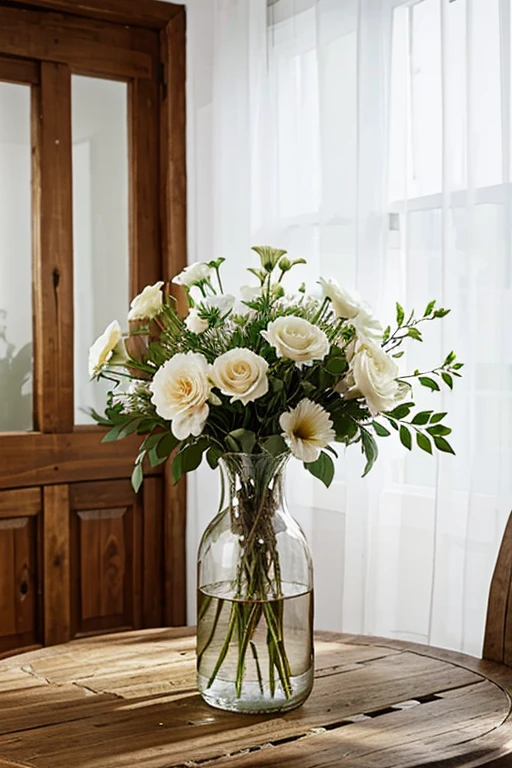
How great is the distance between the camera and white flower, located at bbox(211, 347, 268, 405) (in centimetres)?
128

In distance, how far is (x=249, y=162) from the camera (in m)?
2.91

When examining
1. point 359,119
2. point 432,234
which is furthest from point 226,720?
point 359,119

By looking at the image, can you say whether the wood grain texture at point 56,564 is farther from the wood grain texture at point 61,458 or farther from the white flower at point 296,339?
the white flower at point 296,339

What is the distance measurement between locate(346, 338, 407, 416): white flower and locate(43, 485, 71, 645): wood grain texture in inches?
69.5

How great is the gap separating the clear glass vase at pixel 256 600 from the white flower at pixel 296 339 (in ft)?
0.54

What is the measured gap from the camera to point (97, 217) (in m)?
3.07

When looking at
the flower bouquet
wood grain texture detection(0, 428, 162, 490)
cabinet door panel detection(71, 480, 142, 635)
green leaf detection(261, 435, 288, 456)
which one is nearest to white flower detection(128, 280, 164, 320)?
the flower bouquet

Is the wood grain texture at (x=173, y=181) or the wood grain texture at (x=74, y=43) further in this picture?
the wood grain texture at (x=173, y=181)

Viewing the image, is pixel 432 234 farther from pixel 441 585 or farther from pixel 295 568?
pixel 295 568

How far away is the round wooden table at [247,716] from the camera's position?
Result: 4.05 ft

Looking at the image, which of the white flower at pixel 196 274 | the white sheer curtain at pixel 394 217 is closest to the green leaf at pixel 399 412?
the white flower at pixel 196 274

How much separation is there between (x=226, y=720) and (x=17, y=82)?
2.13 metres

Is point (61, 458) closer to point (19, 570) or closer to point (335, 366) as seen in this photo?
point (19, 570)

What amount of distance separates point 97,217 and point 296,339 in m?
1.91
